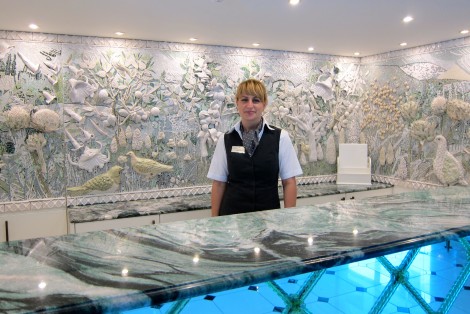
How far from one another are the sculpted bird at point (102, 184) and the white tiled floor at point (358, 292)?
2.88 m

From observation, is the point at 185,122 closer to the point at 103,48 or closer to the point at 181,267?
the point at 103,48

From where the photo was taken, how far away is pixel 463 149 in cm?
369

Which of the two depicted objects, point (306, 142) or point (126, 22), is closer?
point (126, 22)

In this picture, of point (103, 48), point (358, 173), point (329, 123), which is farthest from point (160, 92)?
point (358, 173)

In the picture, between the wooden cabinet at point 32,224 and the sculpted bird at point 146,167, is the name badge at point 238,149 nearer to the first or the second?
the sculpted bird at point 146,167

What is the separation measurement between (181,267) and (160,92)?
3.06 meters

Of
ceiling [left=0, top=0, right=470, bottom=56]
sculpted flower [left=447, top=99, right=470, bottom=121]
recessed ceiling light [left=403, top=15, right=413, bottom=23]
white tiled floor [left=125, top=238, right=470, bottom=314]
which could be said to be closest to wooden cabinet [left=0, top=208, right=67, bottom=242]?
ceiling [left=0, top=0, right=470, bottom=56]

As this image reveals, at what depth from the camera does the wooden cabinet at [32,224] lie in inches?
129

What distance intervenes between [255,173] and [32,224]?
7.51 feet

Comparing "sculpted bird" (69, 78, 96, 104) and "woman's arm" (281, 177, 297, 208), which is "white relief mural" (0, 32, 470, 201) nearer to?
"sculpted bird" (69, 78, 96, 104)

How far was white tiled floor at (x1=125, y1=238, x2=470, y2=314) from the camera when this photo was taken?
97 cm

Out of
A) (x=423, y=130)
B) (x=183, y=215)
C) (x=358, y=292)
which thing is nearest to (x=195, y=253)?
(x=358, y=292)

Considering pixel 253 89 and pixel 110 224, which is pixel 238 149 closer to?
pixel 253 89

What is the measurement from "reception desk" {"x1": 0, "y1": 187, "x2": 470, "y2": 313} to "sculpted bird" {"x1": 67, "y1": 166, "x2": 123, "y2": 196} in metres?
2.50
